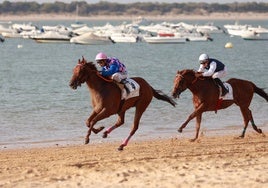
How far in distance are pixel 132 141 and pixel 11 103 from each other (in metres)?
12.5

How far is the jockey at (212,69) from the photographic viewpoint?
2025 cm

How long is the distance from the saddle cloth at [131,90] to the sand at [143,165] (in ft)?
4.04

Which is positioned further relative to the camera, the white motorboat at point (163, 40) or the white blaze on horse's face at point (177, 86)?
the white motorboat at point (163, 40)

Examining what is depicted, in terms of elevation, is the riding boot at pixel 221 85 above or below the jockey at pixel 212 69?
below

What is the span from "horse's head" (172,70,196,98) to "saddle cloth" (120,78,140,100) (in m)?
1.17

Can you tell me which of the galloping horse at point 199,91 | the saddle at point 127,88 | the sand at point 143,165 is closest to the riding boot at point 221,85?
the galloping horse at point 199,91

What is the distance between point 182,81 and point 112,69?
2114 millimetres

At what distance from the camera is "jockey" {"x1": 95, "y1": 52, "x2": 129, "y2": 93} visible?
60.2 feet

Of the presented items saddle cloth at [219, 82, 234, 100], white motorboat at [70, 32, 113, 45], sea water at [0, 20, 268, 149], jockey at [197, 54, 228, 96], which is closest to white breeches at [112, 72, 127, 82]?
jockey at [197, 54, 228, 96]

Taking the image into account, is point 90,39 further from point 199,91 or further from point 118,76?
point 118,76

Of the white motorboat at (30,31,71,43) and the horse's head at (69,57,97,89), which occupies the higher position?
the horse's head at (69,57,97,89)

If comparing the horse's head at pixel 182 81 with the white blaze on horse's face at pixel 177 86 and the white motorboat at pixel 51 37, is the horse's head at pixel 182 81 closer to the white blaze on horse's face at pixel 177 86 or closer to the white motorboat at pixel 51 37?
the white blaze on horse's face at pixel 177 86

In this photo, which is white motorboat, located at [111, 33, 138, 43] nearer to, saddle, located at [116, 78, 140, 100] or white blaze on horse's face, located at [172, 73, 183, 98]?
white blaze on horse's face, located at [172, 73, 183, 98]

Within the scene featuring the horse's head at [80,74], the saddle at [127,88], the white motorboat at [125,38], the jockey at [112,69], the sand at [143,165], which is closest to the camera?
the sand at [143,165]
